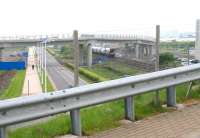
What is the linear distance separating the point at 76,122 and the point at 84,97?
365 mm

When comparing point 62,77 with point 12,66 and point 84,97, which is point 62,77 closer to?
point 12,66

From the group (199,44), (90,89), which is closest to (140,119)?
(90,89)

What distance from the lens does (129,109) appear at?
753cm

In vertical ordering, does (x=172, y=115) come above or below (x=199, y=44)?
below

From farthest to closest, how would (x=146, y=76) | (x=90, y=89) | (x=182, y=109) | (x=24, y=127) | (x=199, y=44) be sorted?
1. (x=199, y=44)
2. (x=182, y=109)
3. (x=146, y=76)
4. (x=24, y=127)
5. (x=90, y=89)

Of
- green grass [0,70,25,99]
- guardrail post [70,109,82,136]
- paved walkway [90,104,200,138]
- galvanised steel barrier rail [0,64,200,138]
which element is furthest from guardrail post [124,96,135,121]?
green grass [0,70,25,99]

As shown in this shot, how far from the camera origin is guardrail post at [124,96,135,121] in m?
7.42

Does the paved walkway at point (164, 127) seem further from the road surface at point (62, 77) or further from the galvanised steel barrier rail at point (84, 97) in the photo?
the road surface at point (62, 77)

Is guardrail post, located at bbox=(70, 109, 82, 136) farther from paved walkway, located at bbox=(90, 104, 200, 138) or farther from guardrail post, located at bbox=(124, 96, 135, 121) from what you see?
guardrail post, located at bbox=(124, 96, 135, 121)

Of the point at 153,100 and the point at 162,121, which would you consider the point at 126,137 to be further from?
the point at 153,100

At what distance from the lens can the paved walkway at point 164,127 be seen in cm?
679

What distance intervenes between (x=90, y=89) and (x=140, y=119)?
4.84ft

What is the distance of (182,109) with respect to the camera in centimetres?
839

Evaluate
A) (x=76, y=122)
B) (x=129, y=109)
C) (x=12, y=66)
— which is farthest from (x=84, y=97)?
(x=12, y=66)
